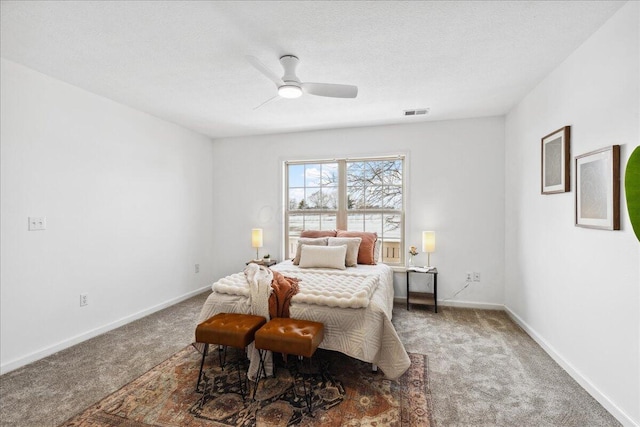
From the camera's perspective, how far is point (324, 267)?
12.1 feet

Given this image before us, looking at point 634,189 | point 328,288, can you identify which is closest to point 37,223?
point 328,288

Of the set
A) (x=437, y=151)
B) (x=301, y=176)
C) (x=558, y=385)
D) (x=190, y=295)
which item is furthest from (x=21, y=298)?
(x=437, y=151)

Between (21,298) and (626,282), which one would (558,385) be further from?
(21,298)

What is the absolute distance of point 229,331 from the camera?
2.19 metres

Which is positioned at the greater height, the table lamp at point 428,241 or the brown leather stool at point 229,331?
the table lamp at point 428,241

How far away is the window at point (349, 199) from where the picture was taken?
14.8ft

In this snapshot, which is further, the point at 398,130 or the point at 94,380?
the point at 398,130

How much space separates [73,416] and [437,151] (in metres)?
4.47

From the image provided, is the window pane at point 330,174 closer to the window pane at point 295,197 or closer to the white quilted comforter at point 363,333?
the window pane at point 295,197

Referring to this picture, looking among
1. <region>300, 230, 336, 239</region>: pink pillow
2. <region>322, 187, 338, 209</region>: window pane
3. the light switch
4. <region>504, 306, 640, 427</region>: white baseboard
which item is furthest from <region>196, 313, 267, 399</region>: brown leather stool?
<region>322, 187, 338, 209</region>: window pane

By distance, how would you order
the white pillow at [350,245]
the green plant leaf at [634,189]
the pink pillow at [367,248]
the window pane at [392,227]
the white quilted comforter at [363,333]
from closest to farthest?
1. the green plant leaf at [634,189]
2. the white quilted comforter at [363,333]
3. the white pillow at [350,245]
4. the pink pillow at [367,248]
5. the window pane at [392,227]

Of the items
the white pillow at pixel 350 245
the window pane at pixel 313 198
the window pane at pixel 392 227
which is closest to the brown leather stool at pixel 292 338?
A: the white pillow at pixel 350 245

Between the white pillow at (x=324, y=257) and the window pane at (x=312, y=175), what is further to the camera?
the window pane at (x=312, y=175)

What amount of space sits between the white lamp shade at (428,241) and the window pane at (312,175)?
5.87 ft
